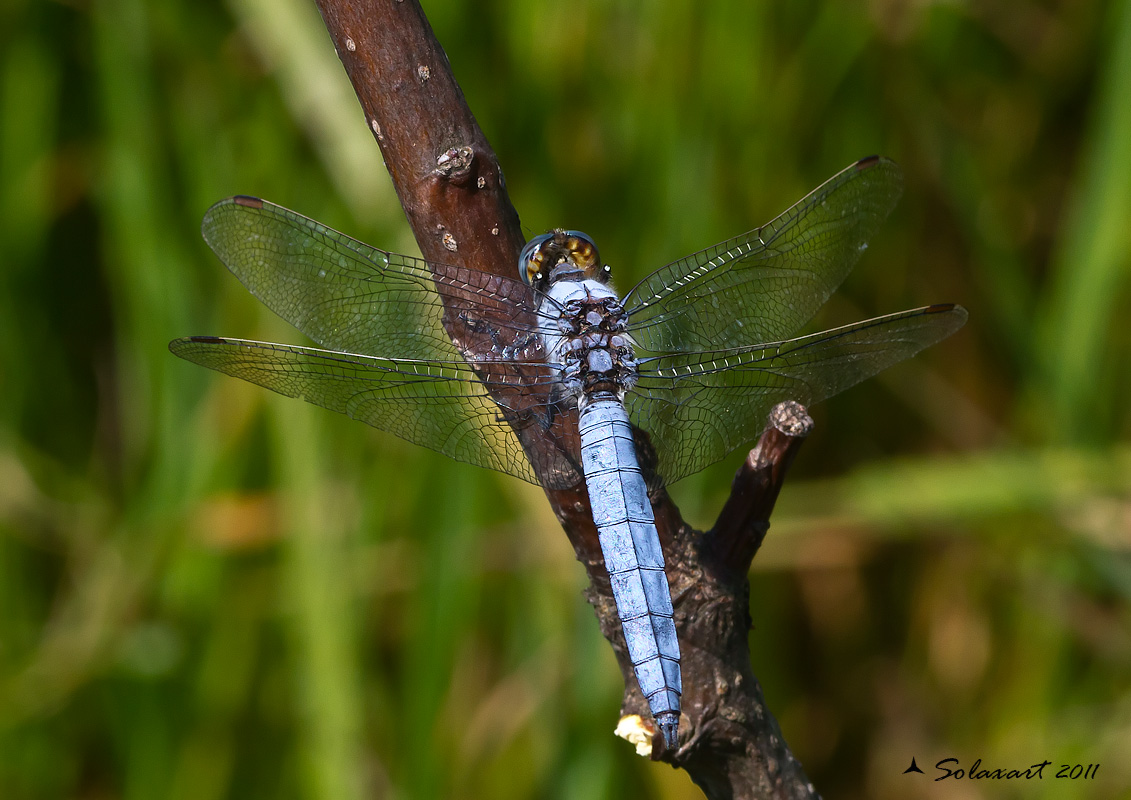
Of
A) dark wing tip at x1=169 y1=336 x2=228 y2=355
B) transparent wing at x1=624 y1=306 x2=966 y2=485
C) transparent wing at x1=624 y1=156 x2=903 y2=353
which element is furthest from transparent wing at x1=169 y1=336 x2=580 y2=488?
transparent wing at x1=624 y1=156 x2=903 y2=353

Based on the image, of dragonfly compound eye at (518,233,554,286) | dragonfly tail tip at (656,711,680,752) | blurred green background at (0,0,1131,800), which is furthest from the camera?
blurred green background at (0,0,1131,800)

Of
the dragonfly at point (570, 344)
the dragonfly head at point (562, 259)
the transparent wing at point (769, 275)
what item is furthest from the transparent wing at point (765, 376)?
the dragonfly head at point (562, 259)

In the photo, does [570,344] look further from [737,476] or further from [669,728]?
[669,728]

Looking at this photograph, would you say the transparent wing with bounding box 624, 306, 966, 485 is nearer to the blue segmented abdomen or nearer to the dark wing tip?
the blue segmented abdomen

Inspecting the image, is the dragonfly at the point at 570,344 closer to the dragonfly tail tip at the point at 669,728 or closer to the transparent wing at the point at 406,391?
the transparent wing at the point at 406,391

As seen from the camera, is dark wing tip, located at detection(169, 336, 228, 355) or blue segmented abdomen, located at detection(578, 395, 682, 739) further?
dark wing tip, located at detection(169, 336, 228, 355)

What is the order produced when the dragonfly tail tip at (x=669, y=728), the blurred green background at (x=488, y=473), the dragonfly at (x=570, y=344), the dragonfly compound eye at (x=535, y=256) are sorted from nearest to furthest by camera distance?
the dragonfly tail tip at (x=669, y=728) < the dragonfly at (x=570, y=344) < the dragonfly compound eye at (x=535, y=256) < the blurred green background at (x=488, y=473)

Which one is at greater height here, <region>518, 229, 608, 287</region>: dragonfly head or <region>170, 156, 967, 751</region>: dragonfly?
<region>518, 229, 608, 287</region>: dragonfly head
